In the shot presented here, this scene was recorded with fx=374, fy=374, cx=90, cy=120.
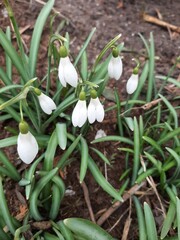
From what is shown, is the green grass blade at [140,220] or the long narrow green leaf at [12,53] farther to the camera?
the long narrow green leaf at [12,53]

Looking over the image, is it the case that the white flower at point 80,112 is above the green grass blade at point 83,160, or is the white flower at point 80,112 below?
above

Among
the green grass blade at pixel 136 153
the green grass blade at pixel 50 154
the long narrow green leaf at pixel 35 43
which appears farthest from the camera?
the long narrow green leaf at pixel 35 43

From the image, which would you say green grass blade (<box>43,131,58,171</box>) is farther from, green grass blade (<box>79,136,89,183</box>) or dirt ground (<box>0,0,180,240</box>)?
dirt ground (<box>0,0,180,240</box>)

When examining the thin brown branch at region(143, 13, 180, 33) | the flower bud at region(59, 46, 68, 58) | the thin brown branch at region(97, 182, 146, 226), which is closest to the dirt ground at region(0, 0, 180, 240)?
the thin brown branch at region(143, 13, 180, 33)

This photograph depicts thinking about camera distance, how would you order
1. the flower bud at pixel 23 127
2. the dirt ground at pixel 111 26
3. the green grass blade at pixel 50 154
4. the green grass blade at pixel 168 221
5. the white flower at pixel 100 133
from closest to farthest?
the flower bud at pixel 23 127, the green grass blade at pixel 168 221, the green grass blade at pixel 50 154, the white flower at pixel 100 133, the dirt ground at pixel 111 26

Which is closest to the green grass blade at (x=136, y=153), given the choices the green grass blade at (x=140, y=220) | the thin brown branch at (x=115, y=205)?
the thin brown branch at (x=115, y=205)

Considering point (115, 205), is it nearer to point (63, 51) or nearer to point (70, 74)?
point (70, 74)

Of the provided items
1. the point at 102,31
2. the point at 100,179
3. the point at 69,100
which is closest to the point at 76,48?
the point at 102,31

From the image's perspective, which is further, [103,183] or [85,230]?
[103,183]

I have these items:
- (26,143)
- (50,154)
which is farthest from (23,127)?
(50,154)

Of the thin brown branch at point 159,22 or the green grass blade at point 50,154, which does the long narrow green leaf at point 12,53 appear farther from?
the thin brown branch at point 159,22

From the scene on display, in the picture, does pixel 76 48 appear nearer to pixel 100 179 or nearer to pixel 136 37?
pixel 136 37

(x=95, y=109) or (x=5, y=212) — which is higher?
(x=95, y=109)
